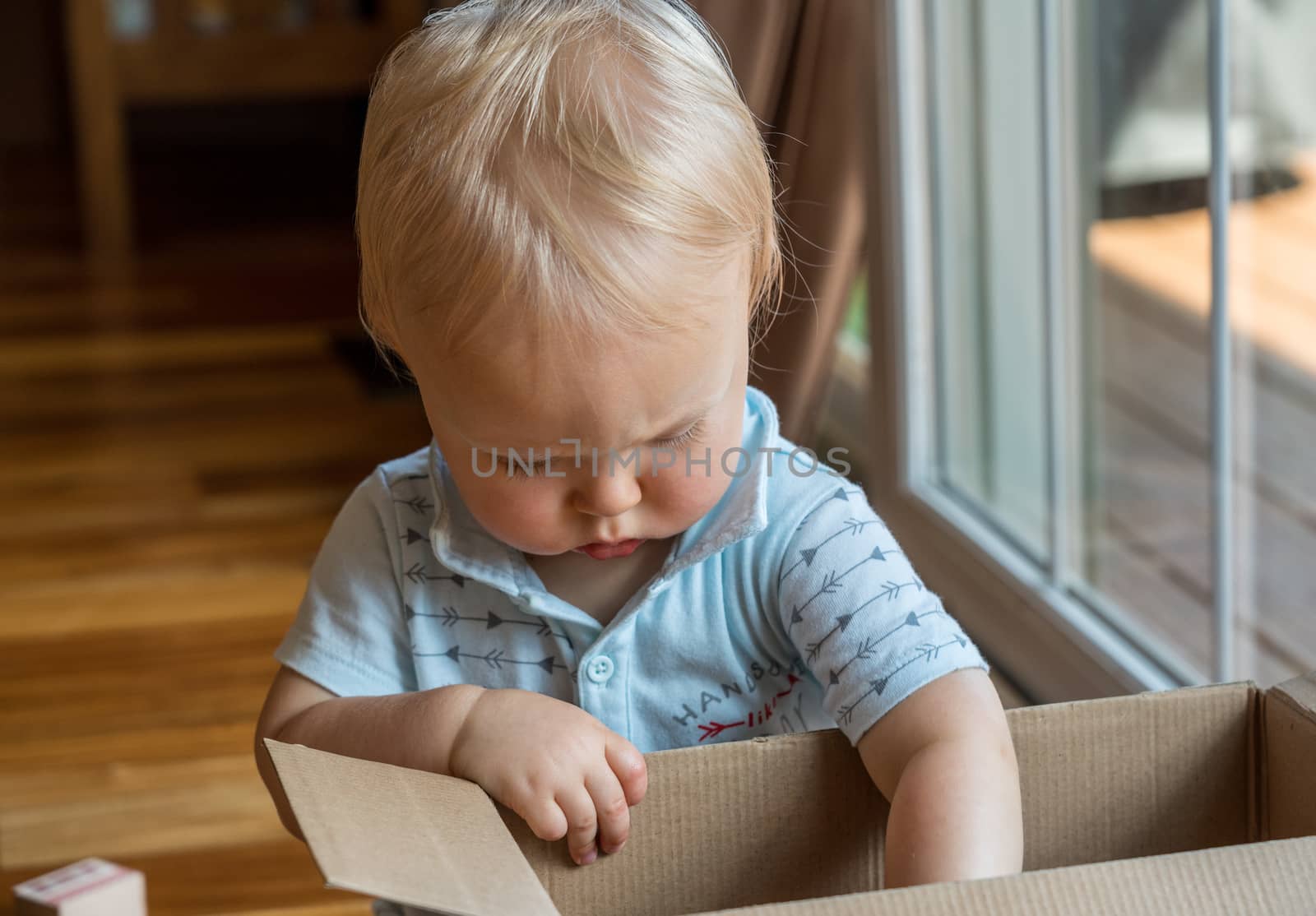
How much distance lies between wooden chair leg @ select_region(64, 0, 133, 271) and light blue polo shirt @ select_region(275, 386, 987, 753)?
2.98 m

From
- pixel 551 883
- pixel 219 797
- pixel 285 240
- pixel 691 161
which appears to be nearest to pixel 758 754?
pixel 551 883

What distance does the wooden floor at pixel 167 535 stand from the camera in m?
1.29

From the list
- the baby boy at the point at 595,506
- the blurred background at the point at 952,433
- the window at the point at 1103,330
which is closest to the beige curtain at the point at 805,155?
the blurred background at the point at 952,433

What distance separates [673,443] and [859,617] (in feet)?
0.41

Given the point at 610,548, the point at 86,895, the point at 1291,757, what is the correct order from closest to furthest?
the point at 1291,757 → the point at 610,548 → the point at 86,895

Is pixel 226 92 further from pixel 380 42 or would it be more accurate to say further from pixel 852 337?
pixel 852 337

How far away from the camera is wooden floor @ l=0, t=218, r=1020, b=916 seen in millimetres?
1286

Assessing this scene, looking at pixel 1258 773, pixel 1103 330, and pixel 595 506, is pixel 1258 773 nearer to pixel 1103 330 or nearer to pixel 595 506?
pixel 595 506

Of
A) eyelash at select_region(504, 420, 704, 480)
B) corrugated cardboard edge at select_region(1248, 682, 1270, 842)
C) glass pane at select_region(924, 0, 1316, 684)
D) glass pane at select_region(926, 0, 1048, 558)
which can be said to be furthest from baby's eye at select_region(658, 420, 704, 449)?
glass pane at select_region(926, 0, 1048, 558)

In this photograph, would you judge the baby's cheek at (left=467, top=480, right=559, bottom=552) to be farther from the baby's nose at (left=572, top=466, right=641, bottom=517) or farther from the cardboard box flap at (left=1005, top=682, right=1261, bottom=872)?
the cardboard box flap at (left=1005, top=682, right=1261, bottom=872)

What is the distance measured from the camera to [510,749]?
0.64 m

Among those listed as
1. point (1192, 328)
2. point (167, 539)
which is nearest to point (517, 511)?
point (1192, 328)

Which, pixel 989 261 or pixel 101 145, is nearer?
pixel 989 261

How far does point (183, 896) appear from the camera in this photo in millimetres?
1189
